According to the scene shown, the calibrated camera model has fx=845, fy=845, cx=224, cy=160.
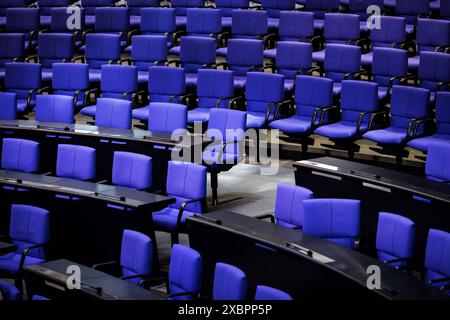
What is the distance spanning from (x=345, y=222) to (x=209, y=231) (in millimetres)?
829

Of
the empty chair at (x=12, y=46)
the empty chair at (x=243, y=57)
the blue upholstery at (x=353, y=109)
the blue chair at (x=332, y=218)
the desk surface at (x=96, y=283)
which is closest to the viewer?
the desk surface at (x=96, y=283)

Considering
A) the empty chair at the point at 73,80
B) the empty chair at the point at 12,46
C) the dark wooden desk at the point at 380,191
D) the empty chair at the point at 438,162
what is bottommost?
the dark wooden desk at the point at 380,191

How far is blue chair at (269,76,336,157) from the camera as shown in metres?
7.41

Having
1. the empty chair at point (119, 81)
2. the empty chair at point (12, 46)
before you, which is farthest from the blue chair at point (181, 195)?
the empty chair at point (12, 46)

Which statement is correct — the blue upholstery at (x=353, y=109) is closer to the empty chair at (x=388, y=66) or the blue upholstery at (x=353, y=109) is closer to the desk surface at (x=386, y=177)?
the empty chair at (x=388, y=66)

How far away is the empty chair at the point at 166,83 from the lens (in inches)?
315

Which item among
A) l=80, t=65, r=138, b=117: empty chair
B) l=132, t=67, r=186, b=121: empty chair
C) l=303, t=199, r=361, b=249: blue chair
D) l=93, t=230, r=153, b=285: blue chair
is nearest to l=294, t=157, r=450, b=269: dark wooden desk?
l=303, t=199, r=361, b=249: blue chair

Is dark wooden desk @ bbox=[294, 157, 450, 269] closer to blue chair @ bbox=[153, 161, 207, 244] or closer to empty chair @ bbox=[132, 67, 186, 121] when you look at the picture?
blue chair @ bbox=[153, 161, 207, 244]

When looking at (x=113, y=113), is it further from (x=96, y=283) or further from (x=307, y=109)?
(x=96, y=283)

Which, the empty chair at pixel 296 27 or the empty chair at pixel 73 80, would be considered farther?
the empty chair at pixel 296 27

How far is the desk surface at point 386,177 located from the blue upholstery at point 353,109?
1117 millimetres

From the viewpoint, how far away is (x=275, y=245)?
4.71 metres
